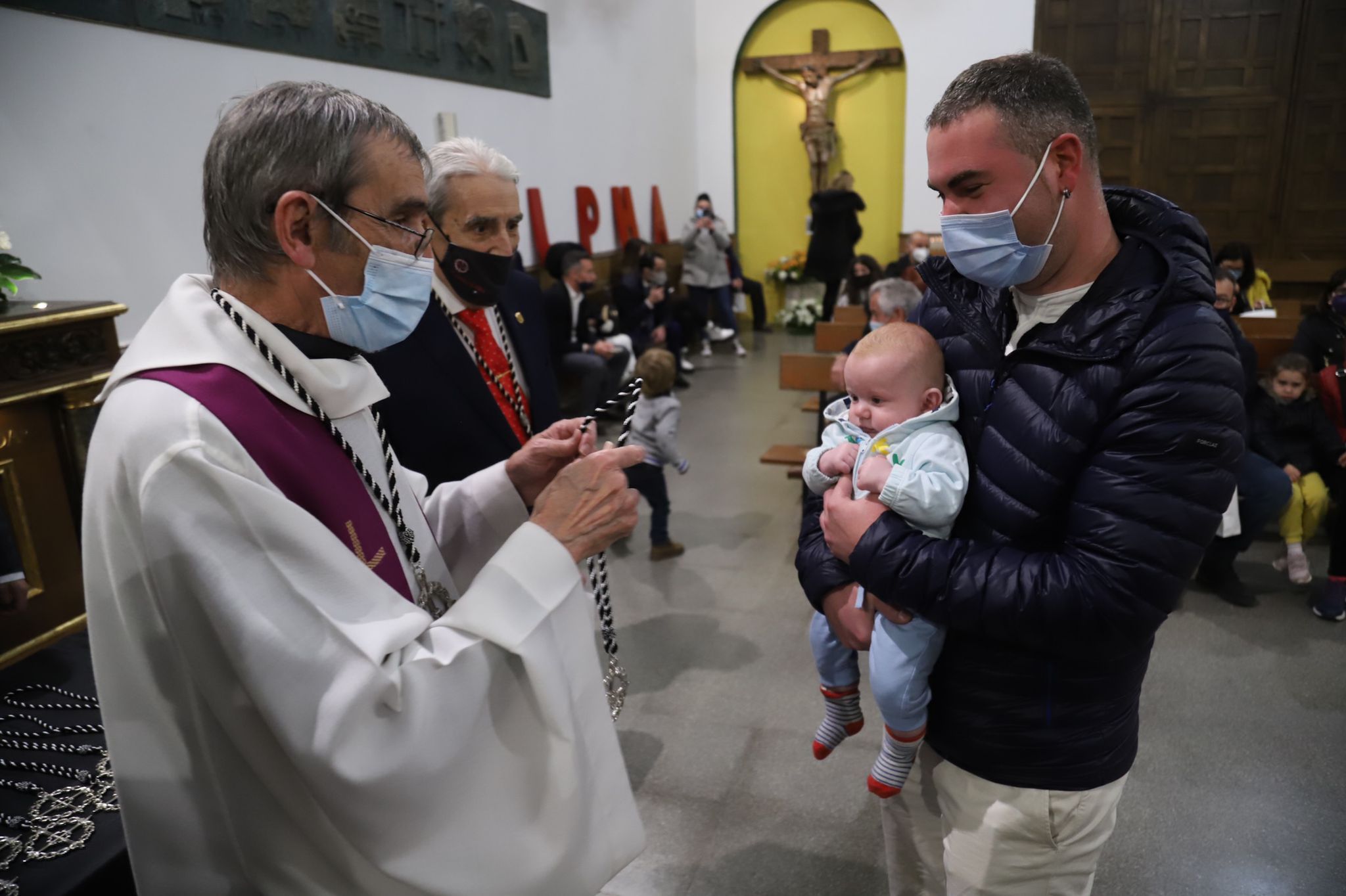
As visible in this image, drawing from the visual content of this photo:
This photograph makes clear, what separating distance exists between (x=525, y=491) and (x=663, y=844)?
4.42 feet

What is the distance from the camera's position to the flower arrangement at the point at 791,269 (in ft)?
36.7

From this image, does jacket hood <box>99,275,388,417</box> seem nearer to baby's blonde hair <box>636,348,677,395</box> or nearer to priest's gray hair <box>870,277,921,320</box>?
baby's blonde hair <box>636,348,677,395</box>

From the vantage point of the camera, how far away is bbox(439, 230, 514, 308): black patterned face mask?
2.36m

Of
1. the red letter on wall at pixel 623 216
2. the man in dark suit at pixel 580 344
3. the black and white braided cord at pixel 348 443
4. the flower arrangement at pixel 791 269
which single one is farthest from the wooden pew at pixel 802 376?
the flower arrangement at pixel 791 269

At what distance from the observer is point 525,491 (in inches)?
64.3

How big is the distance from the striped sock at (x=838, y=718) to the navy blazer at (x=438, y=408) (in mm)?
1023

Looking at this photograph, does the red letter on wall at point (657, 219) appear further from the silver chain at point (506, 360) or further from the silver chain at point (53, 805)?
the silver chain at point (53, 805)

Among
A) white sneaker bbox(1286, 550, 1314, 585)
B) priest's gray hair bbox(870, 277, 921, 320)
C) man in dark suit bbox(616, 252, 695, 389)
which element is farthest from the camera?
man in dark suit bbox(616, 252, 695, 389)

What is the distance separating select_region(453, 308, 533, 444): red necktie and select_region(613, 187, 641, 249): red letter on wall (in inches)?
262

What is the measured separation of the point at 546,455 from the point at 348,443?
0.42 metres

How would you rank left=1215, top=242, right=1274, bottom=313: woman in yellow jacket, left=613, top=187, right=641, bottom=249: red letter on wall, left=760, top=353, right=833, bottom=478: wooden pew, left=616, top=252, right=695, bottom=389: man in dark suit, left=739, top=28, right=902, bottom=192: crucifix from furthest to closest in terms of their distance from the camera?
left=739, top=28, right=902, bottom=192: crucifix < left=613, top=187, right=641, bottom=249: red letter on wall < left=616, top=252, right=695, bottom=389: man in dark suit < left=1215, top=242, right=1274, bottom=313: woman in yellow jacket < left=760, top=353, right=833, bottom=478: wooden pew

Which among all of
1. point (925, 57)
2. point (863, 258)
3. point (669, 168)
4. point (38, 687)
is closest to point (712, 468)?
point (863, 258)

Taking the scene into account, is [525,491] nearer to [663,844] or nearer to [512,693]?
[512,693]

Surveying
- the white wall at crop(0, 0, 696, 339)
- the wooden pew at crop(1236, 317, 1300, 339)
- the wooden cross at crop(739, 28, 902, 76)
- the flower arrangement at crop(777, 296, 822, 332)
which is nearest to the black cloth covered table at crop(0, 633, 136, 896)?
the white wall at crop(0, 0, 696, 339)
